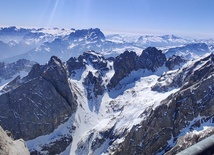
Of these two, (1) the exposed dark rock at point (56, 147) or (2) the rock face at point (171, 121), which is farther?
(1) the exposed dark rock at point (56, 147)

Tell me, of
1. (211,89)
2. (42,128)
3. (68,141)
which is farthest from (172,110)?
(42,128)

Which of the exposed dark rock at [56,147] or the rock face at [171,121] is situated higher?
the rock face at [171,121]

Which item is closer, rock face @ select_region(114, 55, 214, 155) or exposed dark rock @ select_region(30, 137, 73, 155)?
rock face @ select_region(114, 55, 214, 155)

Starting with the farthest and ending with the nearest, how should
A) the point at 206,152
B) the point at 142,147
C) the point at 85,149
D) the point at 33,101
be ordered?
1. the point at 33,101
2. the point at 85,149
3. the point at 142,147
4. the point at 206,152

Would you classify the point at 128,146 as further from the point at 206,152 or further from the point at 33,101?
the point at 206,152

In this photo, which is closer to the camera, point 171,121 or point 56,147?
point 171,121

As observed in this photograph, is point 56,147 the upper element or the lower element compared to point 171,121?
lower

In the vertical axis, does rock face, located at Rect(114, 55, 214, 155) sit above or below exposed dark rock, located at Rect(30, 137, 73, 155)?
above

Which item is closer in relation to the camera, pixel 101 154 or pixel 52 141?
pixel 101 154
